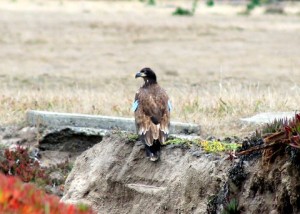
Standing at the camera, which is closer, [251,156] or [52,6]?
[251,156]

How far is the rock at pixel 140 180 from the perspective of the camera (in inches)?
433

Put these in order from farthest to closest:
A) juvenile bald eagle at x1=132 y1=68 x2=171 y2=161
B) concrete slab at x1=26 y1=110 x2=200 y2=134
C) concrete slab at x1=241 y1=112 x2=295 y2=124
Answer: concrete slab at x1=26 y1=110 x2=200 y2=134
concrete slab at x1=241 y1=112 x2=295 y2=124
juvenile bald eagle at x1=132 y1=68 x2=171 y2=161

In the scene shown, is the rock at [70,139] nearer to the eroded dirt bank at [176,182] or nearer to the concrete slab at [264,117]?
the concrete slab at [264,117]

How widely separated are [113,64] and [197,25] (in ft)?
38.8

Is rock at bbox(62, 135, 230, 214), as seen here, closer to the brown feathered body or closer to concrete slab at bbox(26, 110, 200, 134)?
the brown feathered body

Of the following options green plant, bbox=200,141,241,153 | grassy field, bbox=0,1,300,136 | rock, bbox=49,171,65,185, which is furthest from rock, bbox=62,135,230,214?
grassy field, bbox=0,1,300,136

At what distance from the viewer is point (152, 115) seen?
38.6ft

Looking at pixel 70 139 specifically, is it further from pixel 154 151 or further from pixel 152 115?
pixel 154 151

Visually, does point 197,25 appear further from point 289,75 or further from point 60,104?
point 60,104

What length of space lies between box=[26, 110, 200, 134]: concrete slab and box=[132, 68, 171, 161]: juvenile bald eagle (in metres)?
2.20

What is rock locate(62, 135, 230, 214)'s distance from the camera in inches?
433

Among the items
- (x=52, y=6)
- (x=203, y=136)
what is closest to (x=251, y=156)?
(x=203, y=136)

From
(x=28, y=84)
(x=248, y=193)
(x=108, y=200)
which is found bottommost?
(x=28, y=84)

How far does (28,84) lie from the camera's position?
23.7 m
